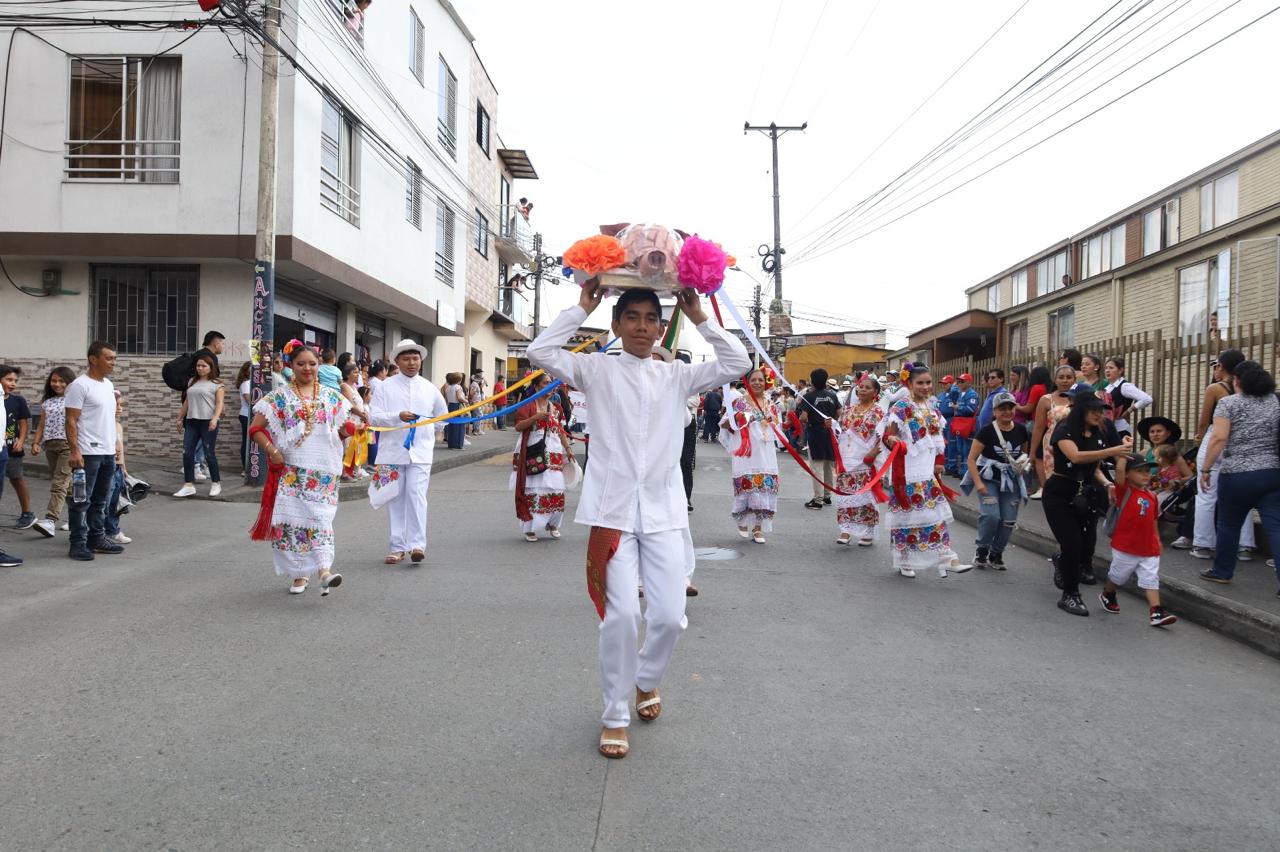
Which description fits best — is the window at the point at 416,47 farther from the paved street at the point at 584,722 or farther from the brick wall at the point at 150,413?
the paved street at the point at 584,722

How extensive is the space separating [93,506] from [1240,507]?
→ 912 centimetres

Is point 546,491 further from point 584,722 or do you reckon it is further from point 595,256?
point 595,256

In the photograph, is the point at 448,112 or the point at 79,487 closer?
the point at 79,487

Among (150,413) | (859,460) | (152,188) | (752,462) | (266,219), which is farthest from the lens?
(150,413)

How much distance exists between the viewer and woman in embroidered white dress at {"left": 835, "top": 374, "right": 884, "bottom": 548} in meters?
8.67

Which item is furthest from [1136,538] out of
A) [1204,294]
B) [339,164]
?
[339,164]

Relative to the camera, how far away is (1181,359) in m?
10.1

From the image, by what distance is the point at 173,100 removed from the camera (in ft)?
46.8

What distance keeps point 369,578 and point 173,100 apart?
10.9 metres

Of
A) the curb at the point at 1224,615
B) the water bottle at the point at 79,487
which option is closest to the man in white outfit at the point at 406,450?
the water bottle at the point at 79,487

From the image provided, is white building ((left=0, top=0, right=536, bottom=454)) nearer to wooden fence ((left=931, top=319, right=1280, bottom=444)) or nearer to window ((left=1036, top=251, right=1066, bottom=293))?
wooden fence ((left=931, top=319, right=1280, bottom=444))

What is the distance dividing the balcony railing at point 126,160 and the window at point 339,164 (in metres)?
2.31

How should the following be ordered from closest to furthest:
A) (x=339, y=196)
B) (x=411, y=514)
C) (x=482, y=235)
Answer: (x=411, y=514), (x=339, y=196), (x=482, y=235)

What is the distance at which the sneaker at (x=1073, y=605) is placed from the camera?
6.36m
